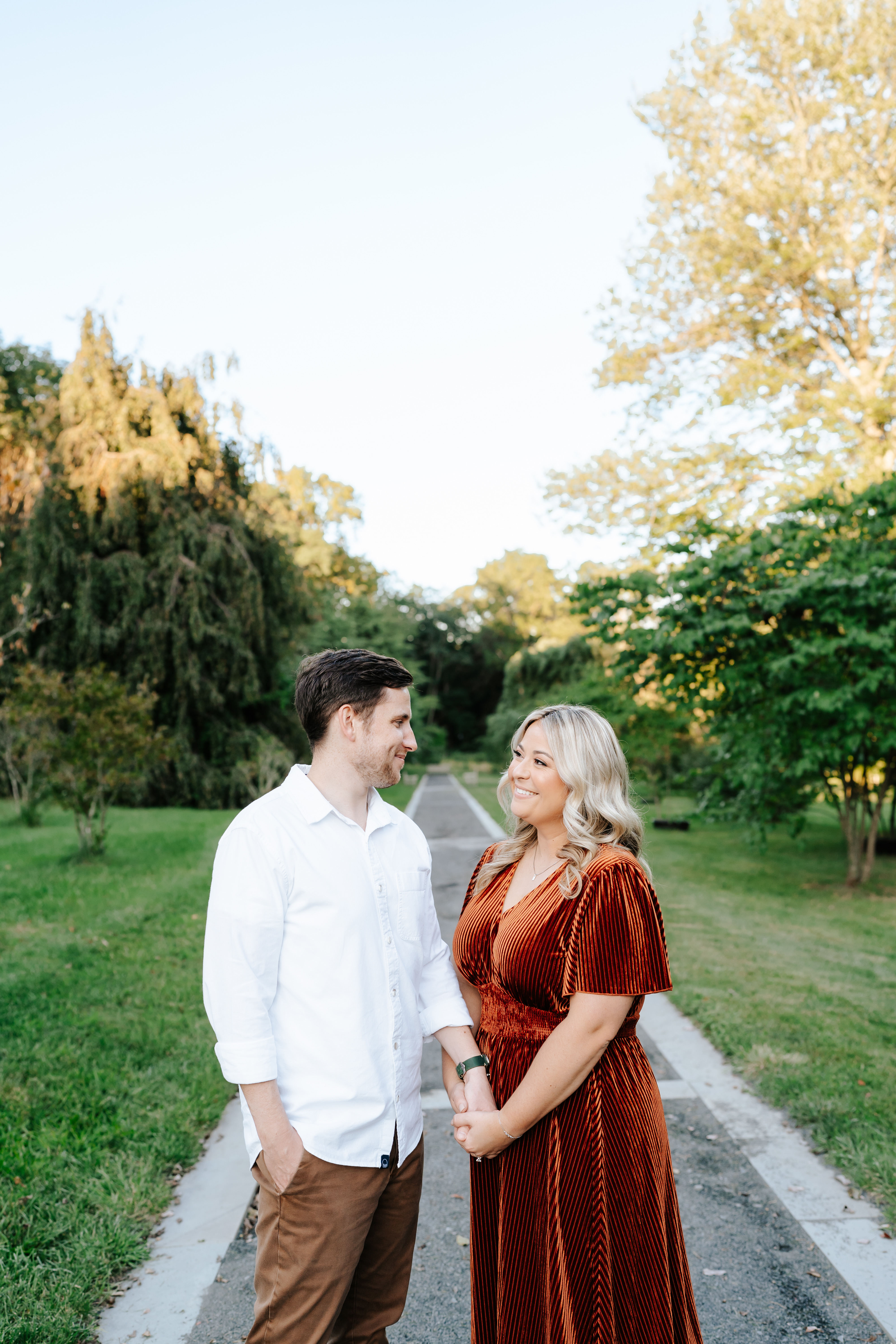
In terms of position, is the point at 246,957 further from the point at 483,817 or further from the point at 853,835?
the point at 483,817

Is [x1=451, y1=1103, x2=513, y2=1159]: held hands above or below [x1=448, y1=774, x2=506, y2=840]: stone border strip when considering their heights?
above

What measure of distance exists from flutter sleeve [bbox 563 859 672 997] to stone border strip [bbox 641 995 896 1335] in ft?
4.37

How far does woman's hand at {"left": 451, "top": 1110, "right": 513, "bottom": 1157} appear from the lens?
1984mm

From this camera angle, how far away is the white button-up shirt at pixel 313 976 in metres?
1.75

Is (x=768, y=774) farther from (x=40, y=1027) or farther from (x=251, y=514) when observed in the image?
(x=251, y=514)

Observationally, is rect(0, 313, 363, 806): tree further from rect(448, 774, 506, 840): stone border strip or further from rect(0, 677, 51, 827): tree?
rect(448, 774, 506, 840): stone border strip

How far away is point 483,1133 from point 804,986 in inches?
181

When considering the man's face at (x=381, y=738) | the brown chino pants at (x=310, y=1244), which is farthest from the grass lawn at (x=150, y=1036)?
the man's face at (x=381, y=738)

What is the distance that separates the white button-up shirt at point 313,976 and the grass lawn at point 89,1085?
1401mm

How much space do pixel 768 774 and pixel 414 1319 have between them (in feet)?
25.1

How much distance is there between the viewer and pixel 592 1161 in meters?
1.93

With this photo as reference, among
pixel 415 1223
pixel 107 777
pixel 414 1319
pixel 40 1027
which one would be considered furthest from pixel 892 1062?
pixel 107 777

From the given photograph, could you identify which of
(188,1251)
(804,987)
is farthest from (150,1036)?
(804,987)

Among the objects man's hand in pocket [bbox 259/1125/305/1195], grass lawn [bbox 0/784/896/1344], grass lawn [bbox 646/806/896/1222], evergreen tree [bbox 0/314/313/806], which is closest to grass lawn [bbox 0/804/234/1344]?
grass lawn [bbox 0/784/896/1344]
